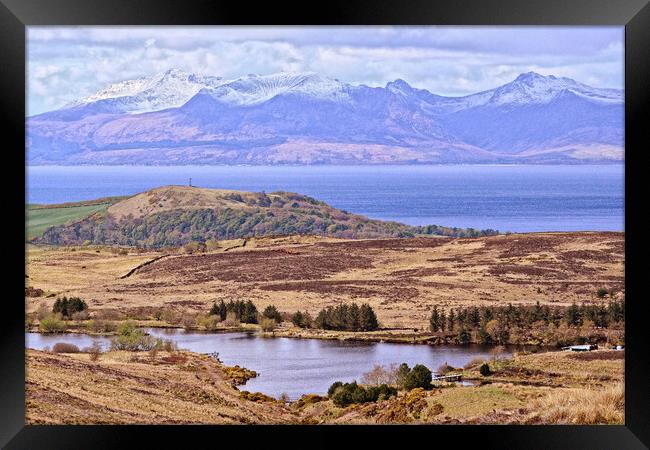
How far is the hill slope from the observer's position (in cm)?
2464

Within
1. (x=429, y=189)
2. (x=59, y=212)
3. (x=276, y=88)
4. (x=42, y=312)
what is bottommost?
(x=42, y=312)

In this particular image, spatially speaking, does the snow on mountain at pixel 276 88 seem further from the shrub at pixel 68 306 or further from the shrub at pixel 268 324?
the shrub at pixel 268 324

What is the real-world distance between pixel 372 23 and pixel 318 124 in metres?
26.9

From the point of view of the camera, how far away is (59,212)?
2522 cm

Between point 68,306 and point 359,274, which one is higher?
point 359,274

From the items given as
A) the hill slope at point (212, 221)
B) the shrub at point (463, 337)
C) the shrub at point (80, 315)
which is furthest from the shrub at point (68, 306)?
the shrub at point (463, 337)

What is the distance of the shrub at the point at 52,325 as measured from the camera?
55.7ft

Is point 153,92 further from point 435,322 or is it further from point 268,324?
point 435,322

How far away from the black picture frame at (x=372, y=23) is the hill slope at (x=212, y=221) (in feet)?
64.7

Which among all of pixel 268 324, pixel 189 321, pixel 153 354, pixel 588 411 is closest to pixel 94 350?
pixel 153 354

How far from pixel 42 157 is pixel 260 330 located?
13.7 meters

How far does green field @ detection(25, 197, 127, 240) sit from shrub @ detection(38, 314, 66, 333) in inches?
261

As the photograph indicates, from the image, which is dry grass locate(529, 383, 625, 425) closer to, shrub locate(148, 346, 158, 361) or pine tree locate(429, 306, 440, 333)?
shrub locate(148, 346, 158, 361)

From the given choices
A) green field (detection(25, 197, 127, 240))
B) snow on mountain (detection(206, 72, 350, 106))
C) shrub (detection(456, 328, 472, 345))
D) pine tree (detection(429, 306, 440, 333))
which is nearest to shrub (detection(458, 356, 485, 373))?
shrub (detection(456, 328, 472, 345))
